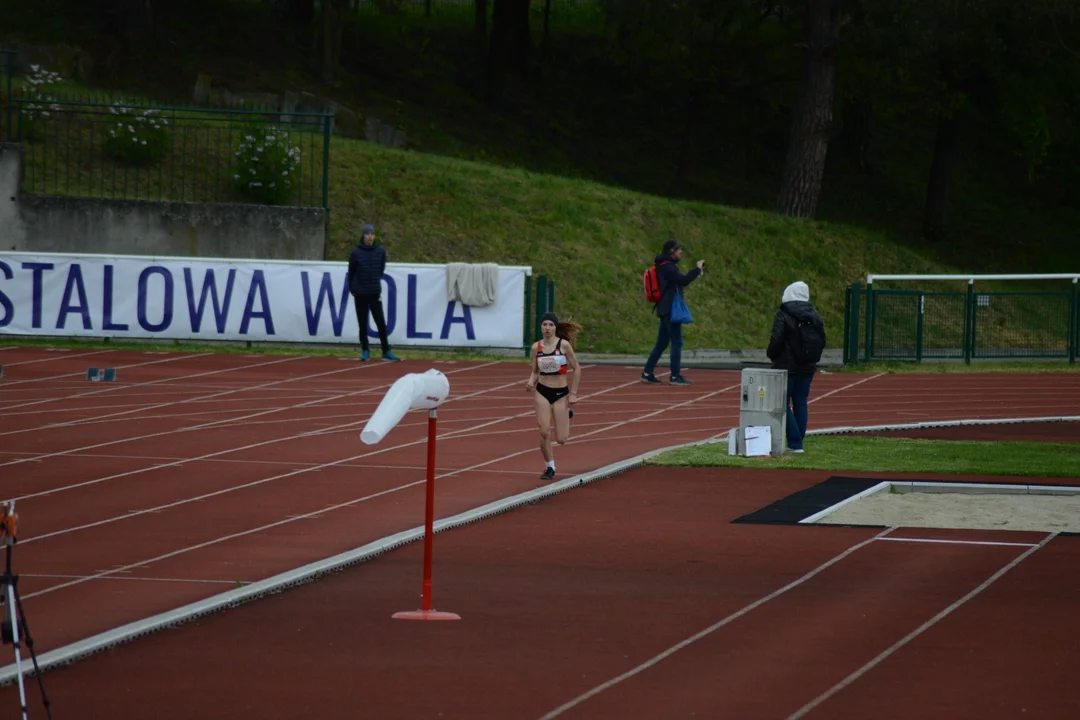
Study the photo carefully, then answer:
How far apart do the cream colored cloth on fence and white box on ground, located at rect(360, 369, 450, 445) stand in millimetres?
17280

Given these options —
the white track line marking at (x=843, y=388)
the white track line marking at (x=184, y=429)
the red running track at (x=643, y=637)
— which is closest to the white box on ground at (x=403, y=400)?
the red running track at (x=643, y=637)

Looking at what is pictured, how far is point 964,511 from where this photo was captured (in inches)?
551

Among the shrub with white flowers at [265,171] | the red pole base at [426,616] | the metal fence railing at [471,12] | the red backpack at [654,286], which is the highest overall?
the metal fence railing at [471,12]

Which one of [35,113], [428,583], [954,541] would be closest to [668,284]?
[954,541]

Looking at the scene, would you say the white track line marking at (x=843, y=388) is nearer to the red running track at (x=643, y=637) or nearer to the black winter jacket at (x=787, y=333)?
the black winter jacket at (x=787, y=333)

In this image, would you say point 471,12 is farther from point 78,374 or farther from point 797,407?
point 797,407

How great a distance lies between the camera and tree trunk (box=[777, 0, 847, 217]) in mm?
38219

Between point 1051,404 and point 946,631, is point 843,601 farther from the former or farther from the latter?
point 1051,404

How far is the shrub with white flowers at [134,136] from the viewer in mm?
32531

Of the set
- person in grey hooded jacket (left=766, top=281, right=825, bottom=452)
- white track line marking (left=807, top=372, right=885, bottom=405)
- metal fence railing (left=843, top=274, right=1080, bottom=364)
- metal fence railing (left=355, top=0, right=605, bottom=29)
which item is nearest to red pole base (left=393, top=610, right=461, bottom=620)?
person in grey hooded jacket (left=766, top=281, right=825, bottom=452)

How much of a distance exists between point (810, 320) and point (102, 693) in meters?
10.6

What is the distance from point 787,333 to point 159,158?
19.5 meters

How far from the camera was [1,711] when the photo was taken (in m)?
7.57

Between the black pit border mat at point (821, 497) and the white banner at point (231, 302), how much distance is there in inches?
483
